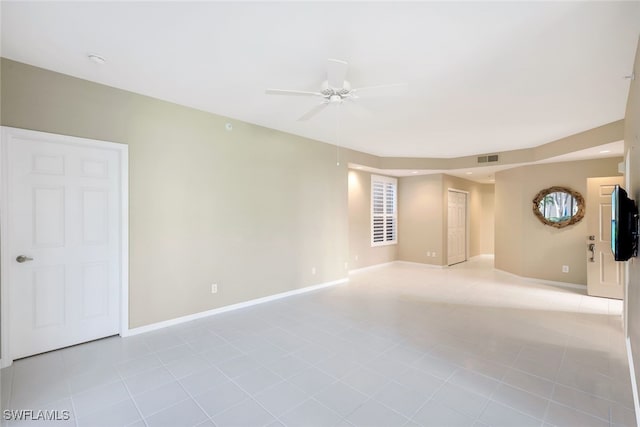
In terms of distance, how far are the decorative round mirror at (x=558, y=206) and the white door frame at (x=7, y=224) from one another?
701 cm

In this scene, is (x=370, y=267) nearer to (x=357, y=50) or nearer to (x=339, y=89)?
(x=339, y=89)

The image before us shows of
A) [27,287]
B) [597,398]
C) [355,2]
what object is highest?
[355,2]

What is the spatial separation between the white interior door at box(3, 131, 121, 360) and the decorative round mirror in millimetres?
7107

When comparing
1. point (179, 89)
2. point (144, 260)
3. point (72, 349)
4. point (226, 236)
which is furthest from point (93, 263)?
point (179, 89)

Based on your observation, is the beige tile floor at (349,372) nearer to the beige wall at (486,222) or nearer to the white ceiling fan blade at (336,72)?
the white ceiling fan blade at (336,72)

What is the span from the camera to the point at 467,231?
858 cm

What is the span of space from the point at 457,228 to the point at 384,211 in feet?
7.38

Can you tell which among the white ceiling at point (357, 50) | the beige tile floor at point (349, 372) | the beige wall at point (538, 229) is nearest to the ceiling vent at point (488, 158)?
the beige wall at point (538, 229)

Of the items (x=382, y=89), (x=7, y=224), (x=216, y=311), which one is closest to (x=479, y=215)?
(x=382, y=89)

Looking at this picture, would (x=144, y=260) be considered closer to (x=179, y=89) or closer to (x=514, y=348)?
(x=179, y=89)

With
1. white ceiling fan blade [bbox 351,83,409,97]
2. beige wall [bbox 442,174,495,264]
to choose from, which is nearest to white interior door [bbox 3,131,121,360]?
white ceiling fan blade [bbox 351,83,409,97]

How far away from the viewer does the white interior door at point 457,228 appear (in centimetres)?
773

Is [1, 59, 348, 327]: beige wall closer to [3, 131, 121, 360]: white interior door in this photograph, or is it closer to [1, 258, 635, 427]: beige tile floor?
[3, 131, 121, 360]: white interior door

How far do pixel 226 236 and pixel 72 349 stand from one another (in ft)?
6.38
